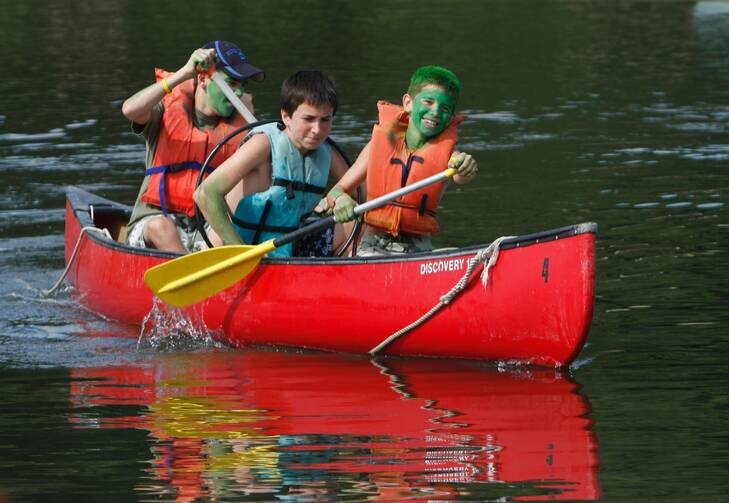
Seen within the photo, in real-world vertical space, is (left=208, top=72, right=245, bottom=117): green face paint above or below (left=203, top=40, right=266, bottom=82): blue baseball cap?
below

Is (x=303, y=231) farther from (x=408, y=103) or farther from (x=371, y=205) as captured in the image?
(x=408, y=103)

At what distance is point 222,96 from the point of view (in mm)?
7555

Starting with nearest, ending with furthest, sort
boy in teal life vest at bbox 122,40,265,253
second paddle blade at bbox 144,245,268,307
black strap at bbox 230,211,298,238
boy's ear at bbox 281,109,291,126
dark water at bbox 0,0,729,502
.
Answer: dark water at bbox 0,0,729,502, boy's ear at bbox 281,109,291,126, second paddle blade at bbox 144,245,268,307, black strap at bbox 230,211,298,238, boy in teal life vest at bbox 122,40,265,253

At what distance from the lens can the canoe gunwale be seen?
601 centimetres

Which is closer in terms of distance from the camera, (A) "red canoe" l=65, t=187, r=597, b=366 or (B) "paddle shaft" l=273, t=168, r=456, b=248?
(A) "red canoe" l=65, t=187, r=597, b=366

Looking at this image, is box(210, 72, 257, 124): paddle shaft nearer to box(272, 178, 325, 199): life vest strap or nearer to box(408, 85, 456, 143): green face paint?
box(272, 178, 325, 199): life vest strap

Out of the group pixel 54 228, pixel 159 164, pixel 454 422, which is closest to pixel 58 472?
pixel 454 422

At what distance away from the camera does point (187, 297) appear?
720 cm

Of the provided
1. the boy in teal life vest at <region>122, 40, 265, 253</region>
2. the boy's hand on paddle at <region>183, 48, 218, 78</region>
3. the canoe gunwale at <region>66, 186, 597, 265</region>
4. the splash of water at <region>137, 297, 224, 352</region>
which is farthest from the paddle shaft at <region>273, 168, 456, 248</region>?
the boy's hand on paddle at <region>183, 48, 218, 78</region>

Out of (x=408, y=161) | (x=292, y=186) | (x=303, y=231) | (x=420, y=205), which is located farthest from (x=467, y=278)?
(x=292, y=186)

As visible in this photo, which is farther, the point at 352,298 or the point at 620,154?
the point at 620,154

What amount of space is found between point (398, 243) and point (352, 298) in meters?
0.43

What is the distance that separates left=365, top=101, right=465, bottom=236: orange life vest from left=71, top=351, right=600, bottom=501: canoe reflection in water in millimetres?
660

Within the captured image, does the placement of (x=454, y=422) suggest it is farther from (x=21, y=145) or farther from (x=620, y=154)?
(x=21, y=145)
